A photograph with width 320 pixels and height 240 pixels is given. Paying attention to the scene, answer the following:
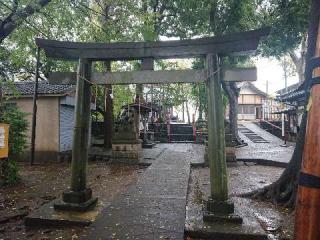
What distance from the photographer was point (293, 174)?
8242mm

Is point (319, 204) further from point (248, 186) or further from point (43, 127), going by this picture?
point (43, 127)

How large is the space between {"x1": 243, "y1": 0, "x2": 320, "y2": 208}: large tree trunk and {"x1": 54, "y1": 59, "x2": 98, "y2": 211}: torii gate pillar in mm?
5087

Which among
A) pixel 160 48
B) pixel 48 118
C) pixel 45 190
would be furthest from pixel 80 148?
pixel 48 118

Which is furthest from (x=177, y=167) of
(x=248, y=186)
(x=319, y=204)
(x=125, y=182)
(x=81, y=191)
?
(x=319, y=204)

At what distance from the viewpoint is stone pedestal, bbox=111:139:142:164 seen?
16297mm

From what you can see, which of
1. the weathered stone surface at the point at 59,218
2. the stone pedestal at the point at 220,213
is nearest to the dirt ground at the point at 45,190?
the weathered stone surface at the point at 59,218

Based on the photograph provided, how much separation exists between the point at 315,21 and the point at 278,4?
11.0 meters

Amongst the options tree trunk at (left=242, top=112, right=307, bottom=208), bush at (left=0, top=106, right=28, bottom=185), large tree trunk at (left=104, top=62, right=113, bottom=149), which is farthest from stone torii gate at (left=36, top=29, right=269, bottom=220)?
large tree trunk at (left=104, top=62, right=113, bottom=149)

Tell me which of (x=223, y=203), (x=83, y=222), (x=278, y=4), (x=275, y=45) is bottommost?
(x=83, y=222)

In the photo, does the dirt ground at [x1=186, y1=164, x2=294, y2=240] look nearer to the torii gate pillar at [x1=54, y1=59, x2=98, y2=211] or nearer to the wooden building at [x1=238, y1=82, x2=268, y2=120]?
the torii gate pillar at [x1=54, y1=59, x2=98, y2=211]

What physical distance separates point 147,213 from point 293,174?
410 cm

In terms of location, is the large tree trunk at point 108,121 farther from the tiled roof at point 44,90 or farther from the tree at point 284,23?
the tree at point 284,23

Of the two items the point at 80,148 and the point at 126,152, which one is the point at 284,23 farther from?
the point at 80,148

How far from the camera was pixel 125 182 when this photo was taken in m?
11.9
